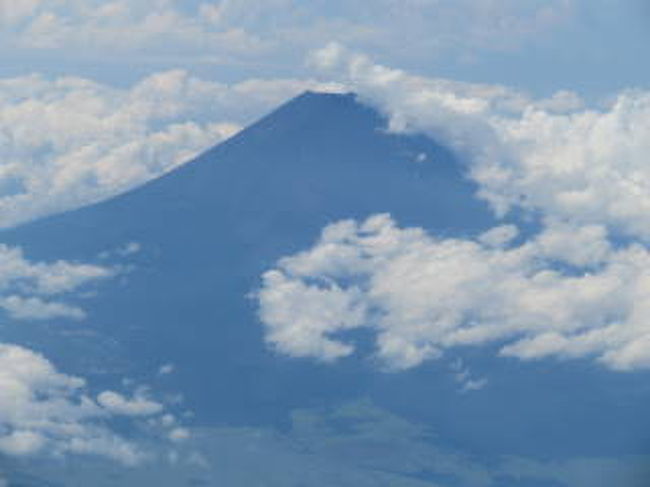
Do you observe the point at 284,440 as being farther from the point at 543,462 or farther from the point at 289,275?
the point at 289,275

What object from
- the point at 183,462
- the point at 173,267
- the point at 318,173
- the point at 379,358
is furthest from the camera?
the point at 318,173

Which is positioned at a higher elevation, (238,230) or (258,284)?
(238,230)

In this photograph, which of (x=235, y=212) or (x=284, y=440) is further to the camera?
(x=235, y=212)

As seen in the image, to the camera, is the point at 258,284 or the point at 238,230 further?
the point at 238,230

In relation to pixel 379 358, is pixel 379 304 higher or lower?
higher

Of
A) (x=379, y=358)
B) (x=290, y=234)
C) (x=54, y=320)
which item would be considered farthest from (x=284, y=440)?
(x=290, y=234)

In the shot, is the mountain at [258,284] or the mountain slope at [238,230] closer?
the mountain at [258,284]

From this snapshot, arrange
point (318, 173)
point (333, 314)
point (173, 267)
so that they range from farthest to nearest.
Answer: point (318, 173), point (173, 267), point (333, 314)

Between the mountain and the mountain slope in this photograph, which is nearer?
the mountain
